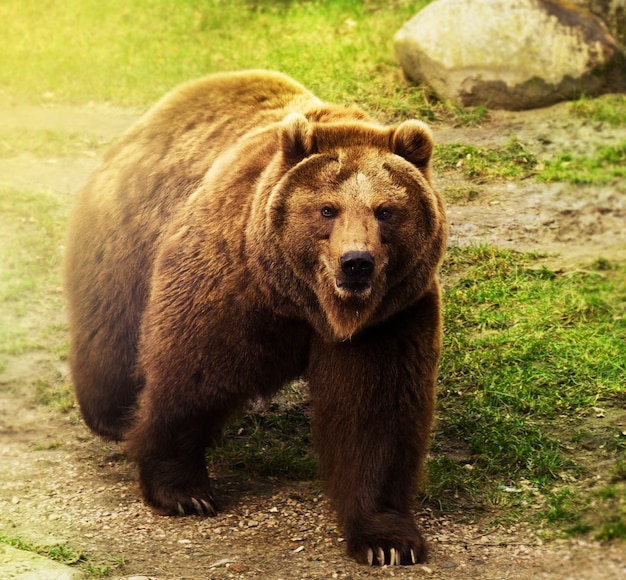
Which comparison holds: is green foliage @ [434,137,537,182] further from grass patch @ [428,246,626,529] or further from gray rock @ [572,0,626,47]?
gray rock @ [572,0,626,47]

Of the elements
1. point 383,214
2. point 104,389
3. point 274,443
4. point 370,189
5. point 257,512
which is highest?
point 370,189

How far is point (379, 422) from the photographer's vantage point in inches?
191

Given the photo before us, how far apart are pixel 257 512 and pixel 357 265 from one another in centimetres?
185

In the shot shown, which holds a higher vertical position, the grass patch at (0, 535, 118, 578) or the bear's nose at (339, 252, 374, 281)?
the bear's nose at (339, 252, 374, 281)

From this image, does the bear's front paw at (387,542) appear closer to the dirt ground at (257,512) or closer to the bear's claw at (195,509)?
the dirt ground at (257,512)

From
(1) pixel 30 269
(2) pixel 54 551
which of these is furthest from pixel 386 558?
(1) pixel 30 269

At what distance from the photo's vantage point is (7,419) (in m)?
6.75

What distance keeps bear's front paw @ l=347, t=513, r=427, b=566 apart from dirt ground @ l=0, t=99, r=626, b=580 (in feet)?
0.23

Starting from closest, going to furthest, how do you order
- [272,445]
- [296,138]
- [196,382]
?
[296,138] < [196,382] < [272,445]

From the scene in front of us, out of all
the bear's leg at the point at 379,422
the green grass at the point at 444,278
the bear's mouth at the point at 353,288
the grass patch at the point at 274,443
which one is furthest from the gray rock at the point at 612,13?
the bear's mouth at the point at 353,288

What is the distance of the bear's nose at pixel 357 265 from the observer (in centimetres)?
419

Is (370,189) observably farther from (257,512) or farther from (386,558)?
(257,512)

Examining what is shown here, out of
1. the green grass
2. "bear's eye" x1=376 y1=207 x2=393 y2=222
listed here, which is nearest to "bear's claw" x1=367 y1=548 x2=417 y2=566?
the green grass

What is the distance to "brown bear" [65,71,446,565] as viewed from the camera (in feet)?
14.9
